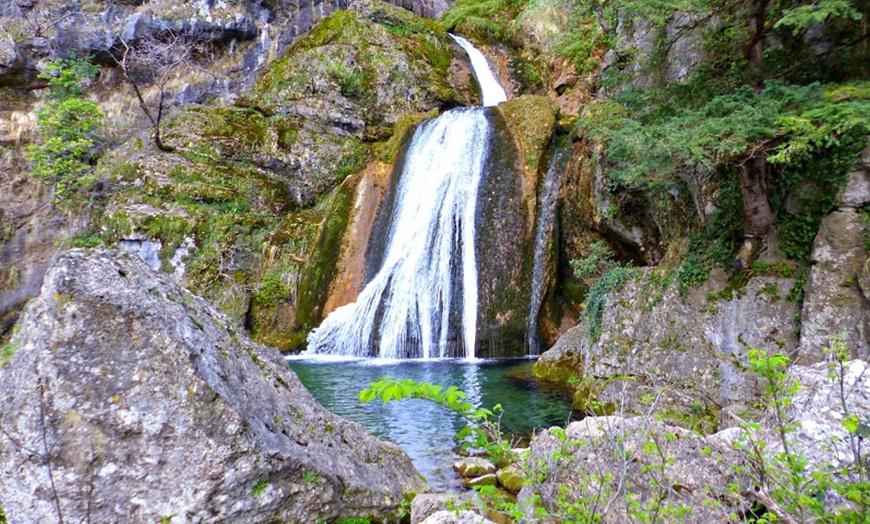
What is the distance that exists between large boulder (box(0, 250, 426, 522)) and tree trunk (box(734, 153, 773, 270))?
18.3ft

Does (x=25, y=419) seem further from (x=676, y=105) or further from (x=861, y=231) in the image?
(x=676, y=105)

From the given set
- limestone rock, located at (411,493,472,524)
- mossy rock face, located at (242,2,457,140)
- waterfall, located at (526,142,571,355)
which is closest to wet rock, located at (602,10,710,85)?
waterfall, located at (526,142,571,355)

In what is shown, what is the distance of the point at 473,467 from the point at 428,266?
846cm

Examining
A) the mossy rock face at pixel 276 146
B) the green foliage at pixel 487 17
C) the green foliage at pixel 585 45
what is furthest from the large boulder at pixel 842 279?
the green foliage at pixel 487 17

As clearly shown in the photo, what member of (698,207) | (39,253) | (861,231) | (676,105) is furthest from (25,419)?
(39,253)

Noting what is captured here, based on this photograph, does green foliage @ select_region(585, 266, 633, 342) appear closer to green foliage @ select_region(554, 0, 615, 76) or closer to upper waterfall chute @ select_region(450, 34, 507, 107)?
green foliage @ select_region(554, 0, 615, 76)

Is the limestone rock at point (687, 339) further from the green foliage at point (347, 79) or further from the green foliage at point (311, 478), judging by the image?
the green foliage at point (347, 79)

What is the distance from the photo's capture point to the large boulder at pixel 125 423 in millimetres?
2725

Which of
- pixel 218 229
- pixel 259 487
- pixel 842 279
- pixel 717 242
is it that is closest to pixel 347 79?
pixel 218 229

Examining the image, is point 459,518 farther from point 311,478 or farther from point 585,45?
point 585,45

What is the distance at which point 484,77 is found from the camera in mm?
20656

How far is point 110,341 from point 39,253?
18979 millimetres

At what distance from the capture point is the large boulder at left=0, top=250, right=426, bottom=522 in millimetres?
2725

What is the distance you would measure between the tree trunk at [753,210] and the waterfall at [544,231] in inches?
250
